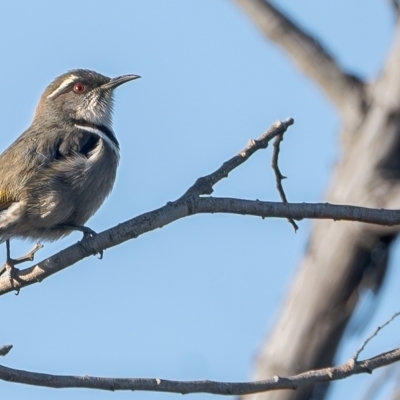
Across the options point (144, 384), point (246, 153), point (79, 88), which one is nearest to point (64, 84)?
point (79, 88)

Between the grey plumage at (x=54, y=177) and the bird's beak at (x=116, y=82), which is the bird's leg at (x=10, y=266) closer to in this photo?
the grey plumage at (x=54, y=177)

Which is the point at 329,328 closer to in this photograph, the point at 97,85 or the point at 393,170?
the point at 393,170

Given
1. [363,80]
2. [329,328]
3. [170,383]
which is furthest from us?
[363,80]

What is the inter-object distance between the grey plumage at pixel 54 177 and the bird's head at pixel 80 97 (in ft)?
0.90

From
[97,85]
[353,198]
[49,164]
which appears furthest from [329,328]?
[97,85]

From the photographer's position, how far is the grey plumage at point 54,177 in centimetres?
758

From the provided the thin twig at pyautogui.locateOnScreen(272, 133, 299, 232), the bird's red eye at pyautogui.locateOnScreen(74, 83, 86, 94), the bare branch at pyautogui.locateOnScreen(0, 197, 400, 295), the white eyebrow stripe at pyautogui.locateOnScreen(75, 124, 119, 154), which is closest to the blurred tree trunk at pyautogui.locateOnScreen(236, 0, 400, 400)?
the thin twig at pyautogui.locateOnScreen(272, 133, 299, 232)

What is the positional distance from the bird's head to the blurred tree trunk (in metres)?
3.38

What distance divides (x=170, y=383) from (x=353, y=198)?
236 cm

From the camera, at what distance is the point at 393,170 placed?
6301 mm

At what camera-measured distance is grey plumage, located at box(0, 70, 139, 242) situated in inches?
298

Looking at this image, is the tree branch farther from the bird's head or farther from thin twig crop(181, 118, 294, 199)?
the bird's head

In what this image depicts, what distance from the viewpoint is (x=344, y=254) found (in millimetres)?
6297

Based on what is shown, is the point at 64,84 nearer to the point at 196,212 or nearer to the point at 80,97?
the point at 80,97
